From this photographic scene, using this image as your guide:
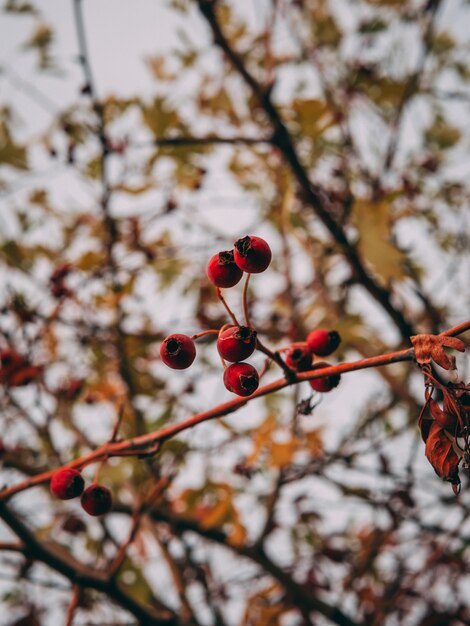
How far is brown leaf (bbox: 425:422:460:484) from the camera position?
35.6 inches

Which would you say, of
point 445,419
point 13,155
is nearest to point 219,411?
point 445,419

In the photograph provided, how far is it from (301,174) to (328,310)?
3.46 feet

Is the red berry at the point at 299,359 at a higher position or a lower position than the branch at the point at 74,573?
higher

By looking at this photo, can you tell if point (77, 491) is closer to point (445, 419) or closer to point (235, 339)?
point (235, 339)

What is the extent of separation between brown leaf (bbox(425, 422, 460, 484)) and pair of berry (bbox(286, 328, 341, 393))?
0.25m

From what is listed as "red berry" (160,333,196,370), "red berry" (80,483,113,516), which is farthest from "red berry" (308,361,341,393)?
"red berry" (80,483,113,516)

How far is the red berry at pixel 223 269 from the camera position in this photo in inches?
40.7

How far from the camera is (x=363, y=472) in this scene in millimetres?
3254

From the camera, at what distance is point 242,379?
1011mm

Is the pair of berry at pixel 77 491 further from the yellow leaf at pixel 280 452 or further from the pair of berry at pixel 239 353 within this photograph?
the yellow leaf at pixel 280 452

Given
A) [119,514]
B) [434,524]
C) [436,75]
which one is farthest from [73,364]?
[436,75]

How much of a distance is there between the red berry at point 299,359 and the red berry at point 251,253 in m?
0.22

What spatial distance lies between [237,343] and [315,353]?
0.89 feet

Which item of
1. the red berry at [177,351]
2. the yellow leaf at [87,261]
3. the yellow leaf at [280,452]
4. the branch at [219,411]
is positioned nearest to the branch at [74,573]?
the branch at [219,411]
